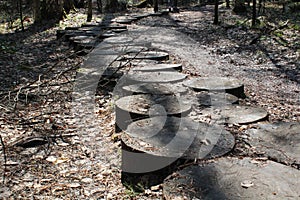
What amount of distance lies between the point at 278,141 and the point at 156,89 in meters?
1.74

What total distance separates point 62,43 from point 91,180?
25.2 feet

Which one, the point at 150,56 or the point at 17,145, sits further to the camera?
the point at 150,56

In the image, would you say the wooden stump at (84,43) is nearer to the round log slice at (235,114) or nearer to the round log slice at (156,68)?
the round log slice at (156,68)

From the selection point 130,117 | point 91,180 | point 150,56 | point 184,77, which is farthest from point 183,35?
point 91,180

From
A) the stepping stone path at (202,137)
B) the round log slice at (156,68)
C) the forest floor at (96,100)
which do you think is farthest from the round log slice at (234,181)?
the round log slice at (156,68)

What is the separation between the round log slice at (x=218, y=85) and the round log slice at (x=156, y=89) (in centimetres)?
22

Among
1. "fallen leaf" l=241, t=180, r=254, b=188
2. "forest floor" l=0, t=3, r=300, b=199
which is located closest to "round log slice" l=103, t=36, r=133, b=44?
"forest floor" l=0, t=3, r=300, b=199

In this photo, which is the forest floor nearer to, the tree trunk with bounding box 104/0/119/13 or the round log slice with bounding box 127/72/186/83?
the round log slice with bounding box 127/72/186/83

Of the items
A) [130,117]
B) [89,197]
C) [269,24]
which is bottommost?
[89,197]

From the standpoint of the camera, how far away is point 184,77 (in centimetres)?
513

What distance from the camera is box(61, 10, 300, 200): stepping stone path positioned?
2.45m

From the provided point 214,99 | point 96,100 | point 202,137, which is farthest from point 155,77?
point 202,137

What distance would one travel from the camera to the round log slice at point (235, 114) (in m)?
3.64

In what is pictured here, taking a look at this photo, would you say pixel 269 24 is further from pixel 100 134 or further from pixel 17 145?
pixel 17 145
